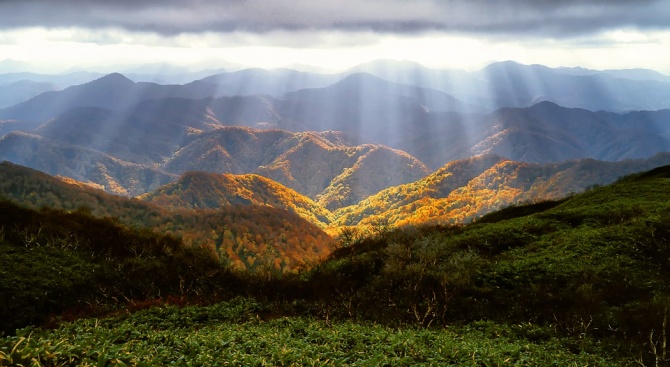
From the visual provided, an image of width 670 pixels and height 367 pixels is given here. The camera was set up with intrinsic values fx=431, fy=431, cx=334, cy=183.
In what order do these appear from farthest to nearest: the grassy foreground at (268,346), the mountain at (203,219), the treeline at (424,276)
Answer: the mountain at (203,219) < the treeline at (424,276) < the grassy foreground at (268,346)

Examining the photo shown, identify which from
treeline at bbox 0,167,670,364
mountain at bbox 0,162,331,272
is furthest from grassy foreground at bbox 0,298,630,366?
mountain at bbox 0,162,331,272

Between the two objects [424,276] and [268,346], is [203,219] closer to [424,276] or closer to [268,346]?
[424,276]

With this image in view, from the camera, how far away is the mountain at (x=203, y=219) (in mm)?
136875

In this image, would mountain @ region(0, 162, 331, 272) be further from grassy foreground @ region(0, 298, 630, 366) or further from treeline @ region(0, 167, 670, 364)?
grassy foreground @ region(0, 298, 630, 366)

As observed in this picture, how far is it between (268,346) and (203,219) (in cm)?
14261

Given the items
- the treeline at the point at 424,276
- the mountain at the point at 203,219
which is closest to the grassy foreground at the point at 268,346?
the treeline at the point at 424,276

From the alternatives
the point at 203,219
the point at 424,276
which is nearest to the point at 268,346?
the point at 424,276

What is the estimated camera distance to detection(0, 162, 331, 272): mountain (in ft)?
449

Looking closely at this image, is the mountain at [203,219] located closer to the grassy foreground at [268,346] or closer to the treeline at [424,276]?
the treeline at [424,276]

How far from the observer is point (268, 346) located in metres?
14.0

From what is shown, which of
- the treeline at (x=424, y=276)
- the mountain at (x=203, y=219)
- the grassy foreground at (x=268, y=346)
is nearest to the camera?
the grassy foreground at (x=268, y=346)

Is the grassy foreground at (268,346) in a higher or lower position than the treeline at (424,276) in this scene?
higher

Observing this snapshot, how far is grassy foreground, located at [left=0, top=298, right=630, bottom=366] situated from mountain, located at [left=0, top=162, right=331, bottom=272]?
4277 inches

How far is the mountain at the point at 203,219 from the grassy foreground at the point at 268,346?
10863cm
